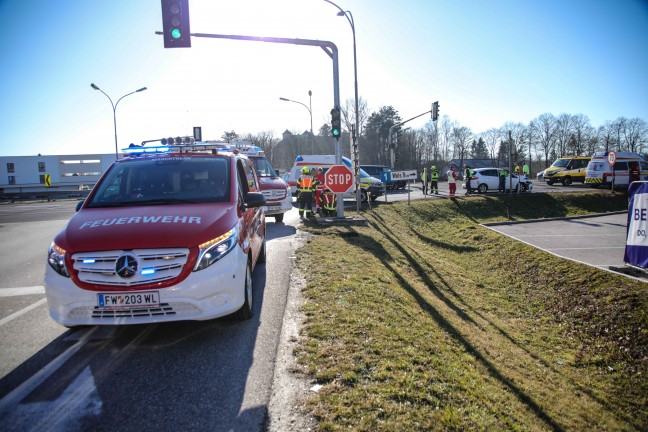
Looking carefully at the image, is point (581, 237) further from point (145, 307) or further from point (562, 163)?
point (562, 163)

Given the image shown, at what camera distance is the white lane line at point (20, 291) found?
582cm

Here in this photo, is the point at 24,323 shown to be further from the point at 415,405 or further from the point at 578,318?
the point at 578,318

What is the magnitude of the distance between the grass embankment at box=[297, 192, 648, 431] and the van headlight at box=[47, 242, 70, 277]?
2.33 metres

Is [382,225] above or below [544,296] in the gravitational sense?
above

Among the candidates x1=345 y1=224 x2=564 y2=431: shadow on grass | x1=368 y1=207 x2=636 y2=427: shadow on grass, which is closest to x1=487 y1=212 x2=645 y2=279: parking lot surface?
x1=368 y1=207 x2=636 y2=427: shadow on grass

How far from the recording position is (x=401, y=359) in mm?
3740

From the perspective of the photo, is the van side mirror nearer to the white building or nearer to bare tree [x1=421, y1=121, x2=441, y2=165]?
the white building

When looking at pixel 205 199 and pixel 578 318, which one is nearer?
pixel 205 199

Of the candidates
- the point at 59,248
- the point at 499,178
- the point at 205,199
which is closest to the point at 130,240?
the point at 59,248

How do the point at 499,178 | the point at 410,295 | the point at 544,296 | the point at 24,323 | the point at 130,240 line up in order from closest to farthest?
the point at 130,240 → the point at 24,323 → the point at 410,295 → the point at 544,296 → the point at 499,178

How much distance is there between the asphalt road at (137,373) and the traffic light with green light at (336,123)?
8229mm

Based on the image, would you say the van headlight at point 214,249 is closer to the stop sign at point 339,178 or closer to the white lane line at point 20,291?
the white lane line at point 20,291

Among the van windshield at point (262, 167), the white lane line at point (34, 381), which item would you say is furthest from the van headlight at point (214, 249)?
the van windshield at point (262, 167)

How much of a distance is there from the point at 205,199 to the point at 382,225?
33.9 feet
